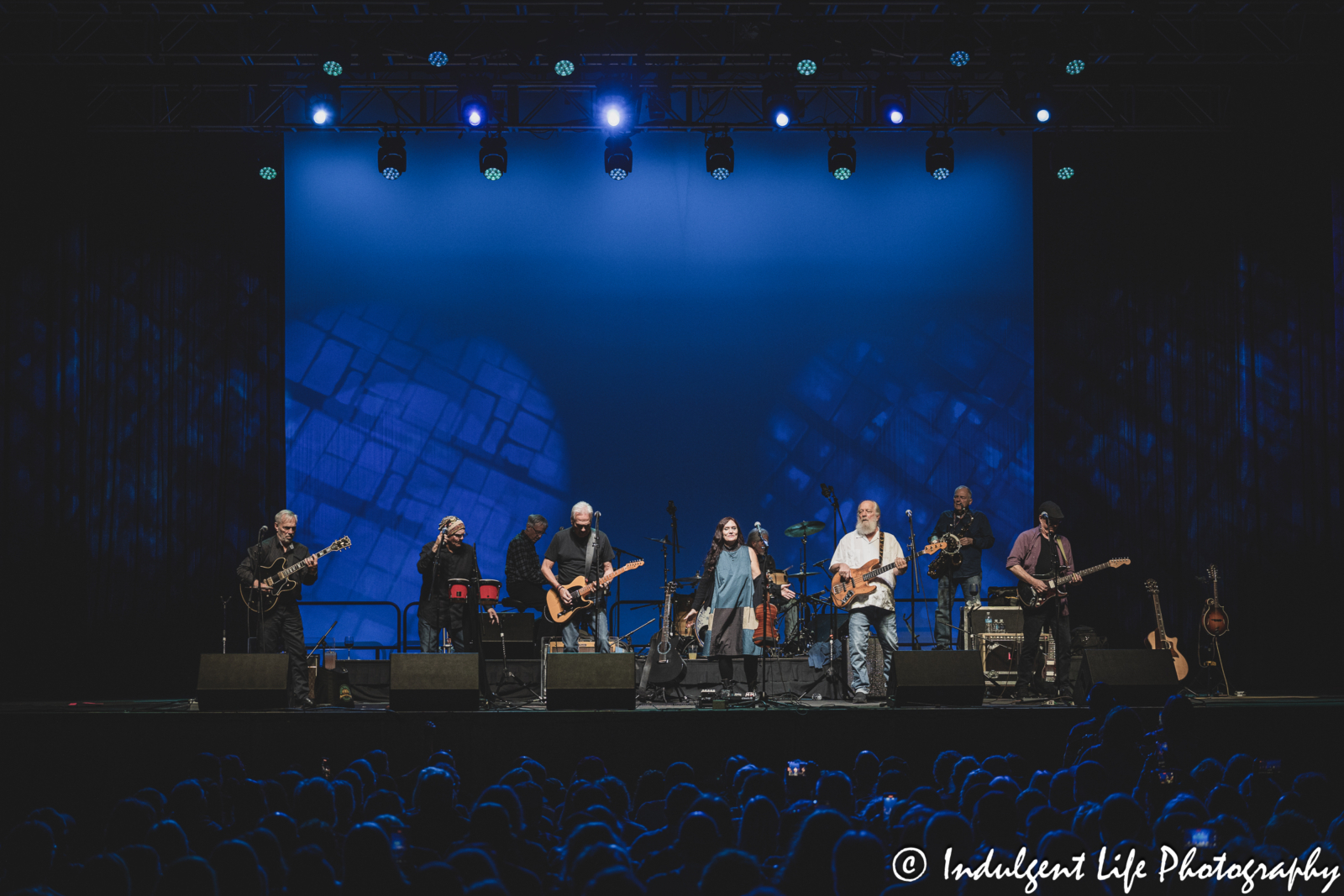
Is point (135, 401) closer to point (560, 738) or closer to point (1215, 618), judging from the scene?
point (560, 738)

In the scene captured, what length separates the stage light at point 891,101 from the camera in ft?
37.2

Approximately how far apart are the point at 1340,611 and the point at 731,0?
9.49 m

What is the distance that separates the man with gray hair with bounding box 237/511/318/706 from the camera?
400 inches

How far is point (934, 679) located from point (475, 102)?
7179mm

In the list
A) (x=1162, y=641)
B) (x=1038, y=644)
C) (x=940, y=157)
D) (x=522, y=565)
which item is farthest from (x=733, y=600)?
(x=940, y=157)

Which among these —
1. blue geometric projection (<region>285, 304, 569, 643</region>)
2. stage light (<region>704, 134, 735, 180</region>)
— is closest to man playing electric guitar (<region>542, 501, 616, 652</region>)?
blue geometric projection (<region>285, 304, 569, 643</region>)

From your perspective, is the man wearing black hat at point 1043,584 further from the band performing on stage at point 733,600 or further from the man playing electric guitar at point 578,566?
the man playing electric guitar at point 578,566

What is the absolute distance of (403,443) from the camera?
45.3 feet

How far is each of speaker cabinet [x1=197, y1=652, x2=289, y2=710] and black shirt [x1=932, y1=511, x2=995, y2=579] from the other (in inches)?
262

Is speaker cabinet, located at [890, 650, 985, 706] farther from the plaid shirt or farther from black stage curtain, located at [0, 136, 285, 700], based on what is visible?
black stage curtain, located at [0, 136, 285, 700]

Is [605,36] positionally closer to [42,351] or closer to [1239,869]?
[42,351]

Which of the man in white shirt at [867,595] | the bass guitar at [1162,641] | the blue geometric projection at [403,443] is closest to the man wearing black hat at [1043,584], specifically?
the man in white shirt at [867,595]

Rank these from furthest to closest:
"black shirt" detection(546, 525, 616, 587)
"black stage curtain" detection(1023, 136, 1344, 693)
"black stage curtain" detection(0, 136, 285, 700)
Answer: "black stage curtain" detection(1023, 136, 1344, 693) → "black stage curtain" detection(0, 136, 285, 700) → "black shirt" detection(546, 525, 616, 587)

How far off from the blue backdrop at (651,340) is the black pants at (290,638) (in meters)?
3.18
